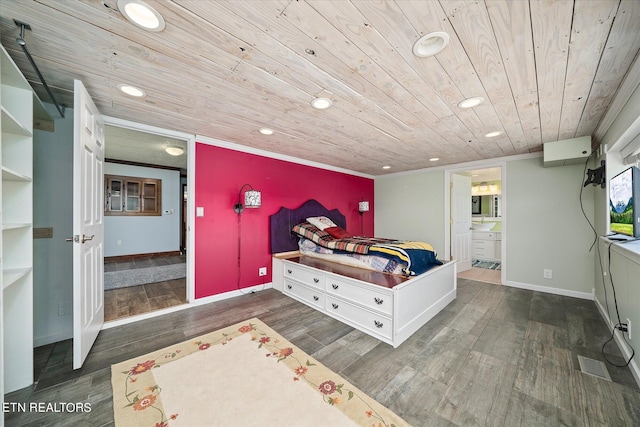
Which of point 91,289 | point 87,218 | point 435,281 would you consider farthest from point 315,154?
point 91,289

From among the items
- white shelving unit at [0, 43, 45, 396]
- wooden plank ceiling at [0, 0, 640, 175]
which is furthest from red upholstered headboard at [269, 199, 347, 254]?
white shelving unit at [0, 43, 45, 396]

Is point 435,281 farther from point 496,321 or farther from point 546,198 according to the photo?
point 546,198

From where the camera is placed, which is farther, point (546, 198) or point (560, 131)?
point (546, 198)

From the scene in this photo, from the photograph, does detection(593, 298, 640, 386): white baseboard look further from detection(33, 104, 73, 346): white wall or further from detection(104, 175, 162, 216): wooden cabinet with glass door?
detection(104, 175, 162, 216): wooden cabinet with glass door

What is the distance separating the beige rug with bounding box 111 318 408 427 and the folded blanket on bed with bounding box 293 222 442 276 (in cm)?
133

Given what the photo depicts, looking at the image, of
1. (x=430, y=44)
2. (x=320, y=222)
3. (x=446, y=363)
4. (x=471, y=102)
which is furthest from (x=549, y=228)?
(x=430, y=44)

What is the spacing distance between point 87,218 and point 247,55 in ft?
5.73

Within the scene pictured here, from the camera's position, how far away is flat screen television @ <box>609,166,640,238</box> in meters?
1.76

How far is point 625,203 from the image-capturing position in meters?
1.96

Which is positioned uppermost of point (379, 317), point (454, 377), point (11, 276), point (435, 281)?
point (11, 276)

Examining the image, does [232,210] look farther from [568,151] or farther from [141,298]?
A: [568,151]

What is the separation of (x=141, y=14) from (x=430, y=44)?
1.50m

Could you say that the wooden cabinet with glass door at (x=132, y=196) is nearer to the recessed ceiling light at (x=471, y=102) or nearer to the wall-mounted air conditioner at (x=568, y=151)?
the recessed ceiling light at (x=471, y=102)

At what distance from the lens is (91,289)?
1.91 m
